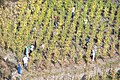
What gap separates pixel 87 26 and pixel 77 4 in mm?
2872

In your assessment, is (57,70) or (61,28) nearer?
(57,70)

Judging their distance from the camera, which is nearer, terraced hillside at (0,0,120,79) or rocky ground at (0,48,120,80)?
rocky ground at (0,48,120,80)

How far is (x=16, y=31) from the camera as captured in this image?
24281mm

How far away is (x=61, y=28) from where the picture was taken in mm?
25141

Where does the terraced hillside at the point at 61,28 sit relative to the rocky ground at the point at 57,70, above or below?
above

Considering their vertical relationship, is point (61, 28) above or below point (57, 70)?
above

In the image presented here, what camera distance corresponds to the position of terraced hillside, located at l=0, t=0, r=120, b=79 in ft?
75.5

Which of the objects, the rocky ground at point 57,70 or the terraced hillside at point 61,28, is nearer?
the rocky ground at point 57,70

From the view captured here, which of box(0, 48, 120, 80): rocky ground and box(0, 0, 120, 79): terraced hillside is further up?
box(0, 0, 120, 79): terraced hillside

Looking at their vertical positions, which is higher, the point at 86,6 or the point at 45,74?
the point at 86,6

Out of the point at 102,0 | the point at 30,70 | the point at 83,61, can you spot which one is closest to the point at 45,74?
the point at 30,70

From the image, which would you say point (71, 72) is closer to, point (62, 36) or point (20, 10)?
point (62, 36)

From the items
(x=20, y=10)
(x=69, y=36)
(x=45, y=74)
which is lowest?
(x=45, y=74)

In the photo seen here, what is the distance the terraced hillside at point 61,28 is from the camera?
2302cm
